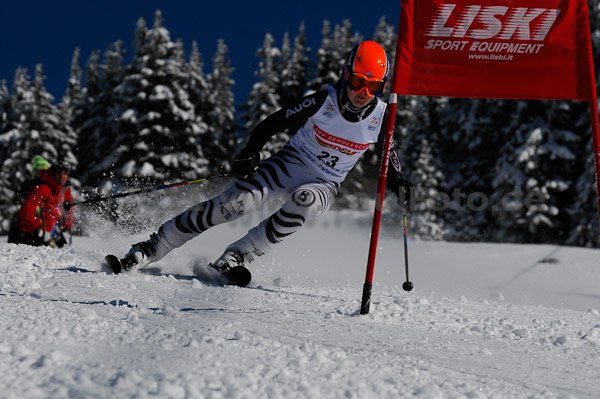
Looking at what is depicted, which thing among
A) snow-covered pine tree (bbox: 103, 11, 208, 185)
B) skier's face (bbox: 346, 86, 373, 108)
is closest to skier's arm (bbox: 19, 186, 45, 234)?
skier's face (bbox: 346, 86, 373, 108)

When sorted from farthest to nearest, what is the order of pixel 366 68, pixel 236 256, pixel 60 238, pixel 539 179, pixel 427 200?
pixel 427 200 < pixel 539 179 < pixel 60 238 < pixel 236 256 < pixel 366 68

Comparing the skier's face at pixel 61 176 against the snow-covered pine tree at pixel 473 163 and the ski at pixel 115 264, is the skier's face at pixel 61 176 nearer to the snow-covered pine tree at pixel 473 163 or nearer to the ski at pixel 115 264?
the ski at pixel 115 264

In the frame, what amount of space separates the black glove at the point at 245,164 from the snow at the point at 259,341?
952 millimetres

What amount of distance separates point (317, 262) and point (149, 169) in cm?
1830

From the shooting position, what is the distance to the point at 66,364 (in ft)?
6.25

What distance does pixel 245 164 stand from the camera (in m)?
4.36

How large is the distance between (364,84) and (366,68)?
0.13 meters

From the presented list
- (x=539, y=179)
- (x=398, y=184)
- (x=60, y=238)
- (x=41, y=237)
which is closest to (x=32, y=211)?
(x=41, y=237)

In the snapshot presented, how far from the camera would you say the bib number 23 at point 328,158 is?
479 cm

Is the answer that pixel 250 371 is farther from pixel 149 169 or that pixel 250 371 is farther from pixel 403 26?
pixel 149 169

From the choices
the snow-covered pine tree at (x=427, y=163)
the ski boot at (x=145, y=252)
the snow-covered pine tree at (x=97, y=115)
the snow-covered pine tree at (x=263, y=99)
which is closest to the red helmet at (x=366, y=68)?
the ski boot at (x=145, y=252)

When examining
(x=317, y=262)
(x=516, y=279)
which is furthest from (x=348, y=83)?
(x=516, y=279)

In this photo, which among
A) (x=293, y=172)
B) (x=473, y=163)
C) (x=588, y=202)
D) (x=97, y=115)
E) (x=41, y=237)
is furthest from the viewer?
(x=97, y=115)

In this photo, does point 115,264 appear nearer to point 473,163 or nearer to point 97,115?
point 473,163
